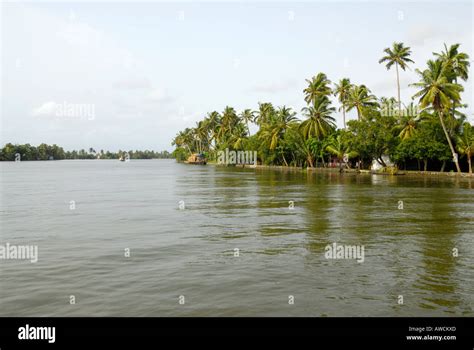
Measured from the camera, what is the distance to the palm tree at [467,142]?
53625 mm

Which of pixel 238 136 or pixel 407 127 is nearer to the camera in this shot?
pixel 407 127

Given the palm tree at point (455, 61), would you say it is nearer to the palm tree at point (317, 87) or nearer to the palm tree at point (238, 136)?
the palm tree at point (317, 87)

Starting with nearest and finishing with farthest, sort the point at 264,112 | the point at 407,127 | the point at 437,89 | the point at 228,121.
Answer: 1. the point at 437,89
2. the point at 407,127
3. the point at 264,112
4. the point at 228,121

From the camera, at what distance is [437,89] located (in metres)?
52.0

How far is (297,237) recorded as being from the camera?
1825cm

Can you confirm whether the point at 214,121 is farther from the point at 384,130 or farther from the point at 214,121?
the point at 384,130

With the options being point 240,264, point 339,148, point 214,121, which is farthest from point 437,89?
point 214,121

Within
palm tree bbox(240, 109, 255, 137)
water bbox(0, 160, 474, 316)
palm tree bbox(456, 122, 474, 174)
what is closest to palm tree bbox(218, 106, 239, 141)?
palm tree bbox(240, 109, 255, 137)

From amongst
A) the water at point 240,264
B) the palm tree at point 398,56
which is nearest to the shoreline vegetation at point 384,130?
the palm tree at point 398,56

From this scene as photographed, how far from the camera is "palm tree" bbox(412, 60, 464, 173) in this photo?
5178cm

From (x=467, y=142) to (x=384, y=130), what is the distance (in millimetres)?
12494

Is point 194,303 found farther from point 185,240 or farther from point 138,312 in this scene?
point 185,240

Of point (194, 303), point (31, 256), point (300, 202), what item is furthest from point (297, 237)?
point (300, 202)

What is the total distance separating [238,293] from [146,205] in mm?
20943
